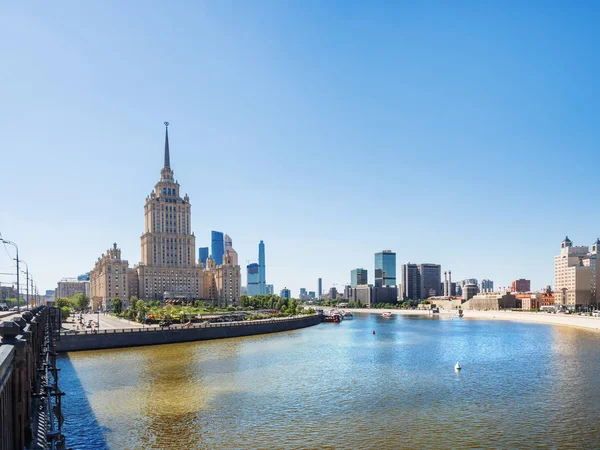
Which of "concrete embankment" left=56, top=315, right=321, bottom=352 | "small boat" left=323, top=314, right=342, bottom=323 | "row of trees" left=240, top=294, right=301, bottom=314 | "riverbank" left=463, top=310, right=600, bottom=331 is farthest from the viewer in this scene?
"row of trees" left=240, top=294, right=301, bottom=314

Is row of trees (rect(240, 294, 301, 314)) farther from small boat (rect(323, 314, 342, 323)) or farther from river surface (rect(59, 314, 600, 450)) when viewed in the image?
river surface (rect(59, 314, 600, 450))

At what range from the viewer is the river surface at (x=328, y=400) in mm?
30719

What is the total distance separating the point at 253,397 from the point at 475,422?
1945cm

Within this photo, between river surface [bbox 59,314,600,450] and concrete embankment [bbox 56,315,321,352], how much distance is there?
3.92 metres

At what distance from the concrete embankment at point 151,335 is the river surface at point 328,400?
392 centimetres

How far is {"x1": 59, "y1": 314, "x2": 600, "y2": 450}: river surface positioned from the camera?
3072cm

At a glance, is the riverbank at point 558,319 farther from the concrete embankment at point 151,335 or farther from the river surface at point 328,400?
the concrete embankment at point 151,335

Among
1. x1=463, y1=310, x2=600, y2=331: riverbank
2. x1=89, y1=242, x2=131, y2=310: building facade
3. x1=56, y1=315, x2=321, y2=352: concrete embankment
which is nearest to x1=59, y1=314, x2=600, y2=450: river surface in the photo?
x1=56, y1=315, x2=321, y2=352: concrete embankment

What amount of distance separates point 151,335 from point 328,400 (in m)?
51.2

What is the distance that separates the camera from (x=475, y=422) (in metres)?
33.9

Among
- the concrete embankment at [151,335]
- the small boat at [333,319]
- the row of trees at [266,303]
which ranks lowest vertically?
the small boat at [333,319]

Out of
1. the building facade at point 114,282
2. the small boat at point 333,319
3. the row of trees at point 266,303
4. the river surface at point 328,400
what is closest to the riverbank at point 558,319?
the river surface at point 328,400

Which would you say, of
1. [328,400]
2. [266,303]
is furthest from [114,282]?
[328,400]

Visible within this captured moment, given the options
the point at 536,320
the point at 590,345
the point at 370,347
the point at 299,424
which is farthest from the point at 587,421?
the point at 536,320
